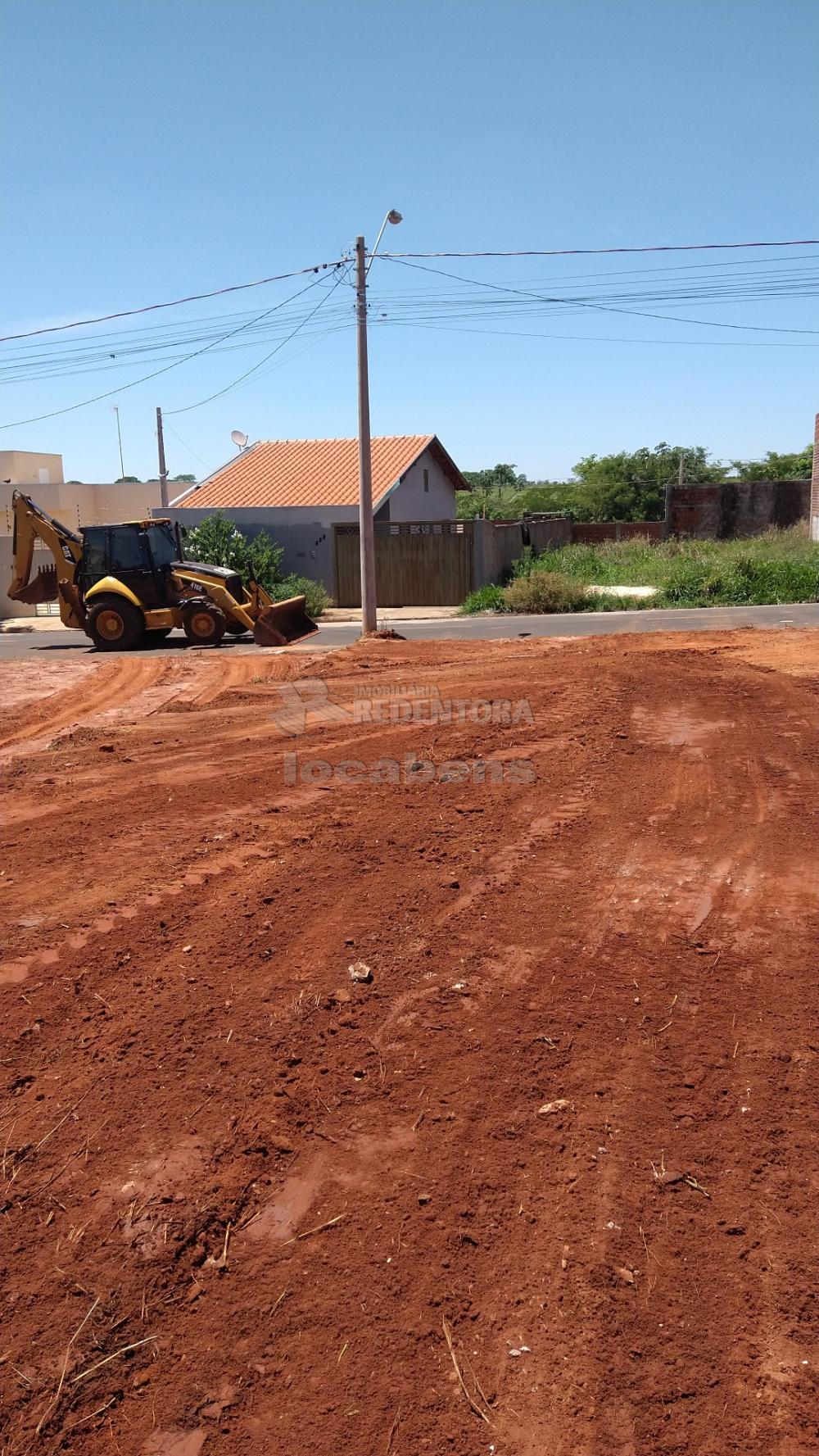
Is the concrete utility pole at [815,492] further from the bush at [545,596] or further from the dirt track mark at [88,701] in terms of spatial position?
the dirt track mark at [88,701]

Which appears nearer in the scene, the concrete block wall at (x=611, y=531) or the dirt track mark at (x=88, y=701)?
the dirt track mark at (x=88, y=701)

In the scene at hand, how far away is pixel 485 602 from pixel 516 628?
467 cm

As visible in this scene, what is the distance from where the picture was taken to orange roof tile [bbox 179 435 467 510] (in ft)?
109

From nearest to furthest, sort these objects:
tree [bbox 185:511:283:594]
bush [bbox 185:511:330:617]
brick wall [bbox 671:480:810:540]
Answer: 1. bush [bbox 185:511:330:617]
2. tree [bbox 185:511:283:594]
3. brick wall [bbox 671:480:810:540]

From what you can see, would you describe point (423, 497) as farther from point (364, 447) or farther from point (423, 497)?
point (364, 447)

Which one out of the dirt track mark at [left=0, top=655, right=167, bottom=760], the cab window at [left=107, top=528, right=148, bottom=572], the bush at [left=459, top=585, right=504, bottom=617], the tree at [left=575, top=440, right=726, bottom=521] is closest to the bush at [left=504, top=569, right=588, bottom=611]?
the bush at [left=459, top=585, right=504, bottom=617]

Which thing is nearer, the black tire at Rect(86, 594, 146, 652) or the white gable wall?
the black tire at Rect(86, 594, 146, 652)

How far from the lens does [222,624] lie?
65.8ft

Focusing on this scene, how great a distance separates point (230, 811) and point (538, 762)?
9.42ft

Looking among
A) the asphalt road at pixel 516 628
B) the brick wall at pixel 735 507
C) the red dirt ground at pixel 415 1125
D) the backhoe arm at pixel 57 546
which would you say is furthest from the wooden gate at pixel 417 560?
the red dirt ground at pixel 415 1125

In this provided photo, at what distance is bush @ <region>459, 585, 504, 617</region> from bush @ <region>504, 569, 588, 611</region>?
0.35 meters

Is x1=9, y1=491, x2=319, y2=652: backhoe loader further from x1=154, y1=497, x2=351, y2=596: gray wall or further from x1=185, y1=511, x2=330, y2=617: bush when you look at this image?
x1=154, y1=497, x2=351, y2=596: gray wall

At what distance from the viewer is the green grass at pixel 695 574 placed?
26953mm

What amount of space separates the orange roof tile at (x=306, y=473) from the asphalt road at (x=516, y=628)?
861 cm
